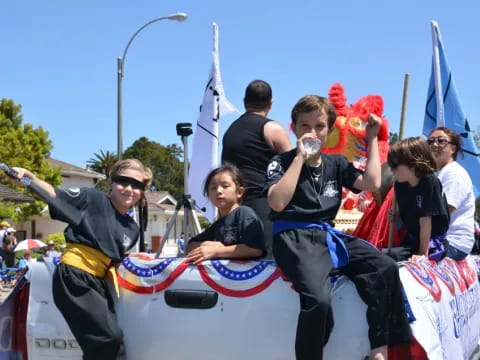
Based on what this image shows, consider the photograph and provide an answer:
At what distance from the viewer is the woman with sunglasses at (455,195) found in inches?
168

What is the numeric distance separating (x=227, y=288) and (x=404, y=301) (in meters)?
0.77

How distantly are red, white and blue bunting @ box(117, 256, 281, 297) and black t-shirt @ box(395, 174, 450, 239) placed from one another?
122 cm

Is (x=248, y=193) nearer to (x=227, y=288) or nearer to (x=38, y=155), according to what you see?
(x=227, y=288)

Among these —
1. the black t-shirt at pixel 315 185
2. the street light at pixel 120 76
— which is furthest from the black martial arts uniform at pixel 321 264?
the street light at pixel 120 76

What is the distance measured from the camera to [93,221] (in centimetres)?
309

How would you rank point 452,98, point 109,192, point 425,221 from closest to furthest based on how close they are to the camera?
point 109,192
point 425,221
point 452,98

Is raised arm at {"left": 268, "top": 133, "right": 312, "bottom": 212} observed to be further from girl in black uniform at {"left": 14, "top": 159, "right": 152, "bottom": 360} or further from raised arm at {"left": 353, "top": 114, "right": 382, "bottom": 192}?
girl in black uniform at {"left": 14, "top": 159, "right": 152, "bottom": 360}

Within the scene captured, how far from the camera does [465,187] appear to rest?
4371 mm

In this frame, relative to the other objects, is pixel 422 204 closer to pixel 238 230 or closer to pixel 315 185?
pixel 315 185

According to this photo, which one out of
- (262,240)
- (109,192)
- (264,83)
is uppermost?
(264,83)

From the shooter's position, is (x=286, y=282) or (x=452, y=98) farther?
(x=452, y=98)

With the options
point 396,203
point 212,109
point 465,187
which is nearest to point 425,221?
point 396,203

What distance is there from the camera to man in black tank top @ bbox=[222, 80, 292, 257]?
3.84 meters

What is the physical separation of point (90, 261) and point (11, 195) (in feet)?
85.0
